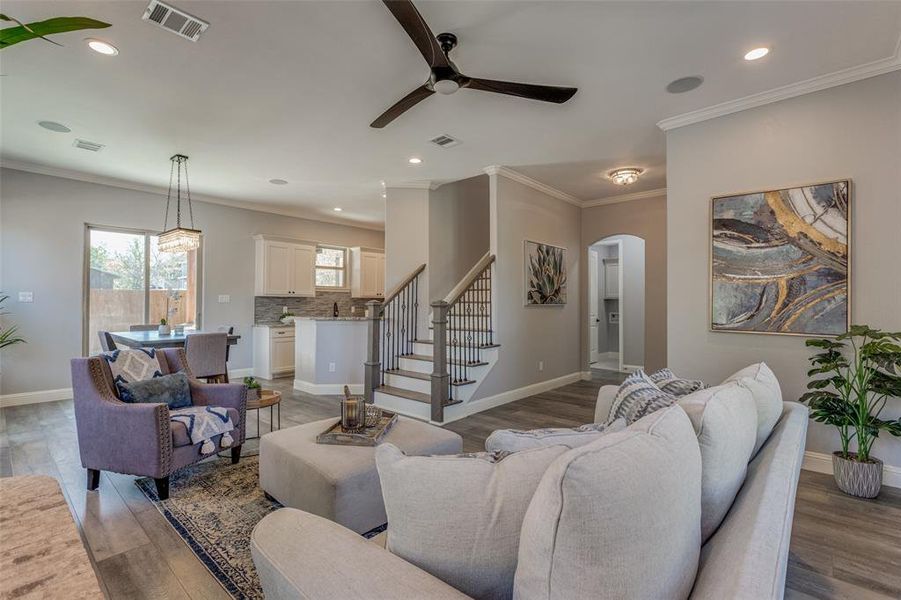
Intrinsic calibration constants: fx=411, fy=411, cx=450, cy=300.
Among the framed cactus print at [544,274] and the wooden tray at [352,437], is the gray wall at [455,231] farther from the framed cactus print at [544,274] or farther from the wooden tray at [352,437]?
the wooden tray at [352,437]

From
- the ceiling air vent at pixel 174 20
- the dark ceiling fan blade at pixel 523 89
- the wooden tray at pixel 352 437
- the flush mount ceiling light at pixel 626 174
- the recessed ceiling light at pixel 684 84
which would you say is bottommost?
the wooden tray at pixel 352 437

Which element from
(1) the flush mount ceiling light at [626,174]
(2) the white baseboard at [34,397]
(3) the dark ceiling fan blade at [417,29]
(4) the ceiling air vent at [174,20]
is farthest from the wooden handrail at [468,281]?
(2) the white baseboard at [34,397]

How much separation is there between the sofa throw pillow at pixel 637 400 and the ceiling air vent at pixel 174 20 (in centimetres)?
290

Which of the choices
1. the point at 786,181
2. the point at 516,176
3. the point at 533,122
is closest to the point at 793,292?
the point at 786,181

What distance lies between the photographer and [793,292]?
2.97 m

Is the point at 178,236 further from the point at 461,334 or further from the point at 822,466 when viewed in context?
the point at 822,466

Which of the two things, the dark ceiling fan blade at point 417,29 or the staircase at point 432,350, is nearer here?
the dark ceiling fan blade at point 417,29

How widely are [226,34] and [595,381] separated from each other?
5925 millimetres

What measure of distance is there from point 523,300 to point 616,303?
4461 millimetres

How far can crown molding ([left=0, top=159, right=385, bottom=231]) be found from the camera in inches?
187

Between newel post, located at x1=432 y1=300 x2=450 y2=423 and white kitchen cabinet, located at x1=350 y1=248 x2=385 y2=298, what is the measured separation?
13.9ft

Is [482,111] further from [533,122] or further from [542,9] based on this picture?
[542,9]

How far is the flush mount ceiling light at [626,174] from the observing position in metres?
4.72

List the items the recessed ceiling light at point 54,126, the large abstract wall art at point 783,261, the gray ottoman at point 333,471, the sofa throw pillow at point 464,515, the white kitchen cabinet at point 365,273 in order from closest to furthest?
1. the sofa throw pillow at point 464,515
2. the gray ottoman at point 333,471
3. the large abstract wall art at point 783,261
4. the recessed ceiling light at point 54,126
5. the white kitchen cabinet at point 365,273
